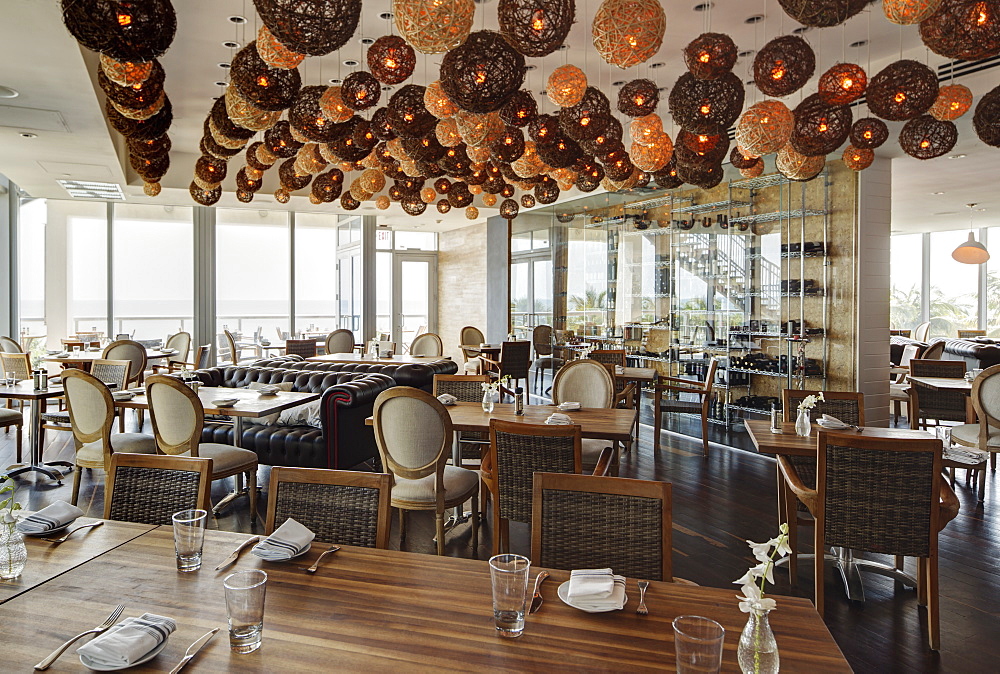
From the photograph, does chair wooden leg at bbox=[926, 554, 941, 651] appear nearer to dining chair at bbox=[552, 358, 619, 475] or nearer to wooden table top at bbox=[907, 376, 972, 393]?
dining chair at bbox=[552, 358, 619, 475]

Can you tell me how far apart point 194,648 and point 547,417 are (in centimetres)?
322

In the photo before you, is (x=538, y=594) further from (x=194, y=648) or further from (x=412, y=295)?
(x=412, y=295)

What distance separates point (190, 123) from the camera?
8.28 metres

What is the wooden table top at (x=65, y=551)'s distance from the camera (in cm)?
176

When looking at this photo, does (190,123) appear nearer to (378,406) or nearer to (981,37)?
(378,406)

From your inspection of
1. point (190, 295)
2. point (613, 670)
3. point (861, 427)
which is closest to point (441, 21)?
point (613, 670)

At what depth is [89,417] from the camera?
185 inches

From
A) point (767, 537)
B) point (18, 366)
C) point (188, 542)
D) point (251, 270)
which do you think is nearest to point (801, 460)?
point (767, 537)

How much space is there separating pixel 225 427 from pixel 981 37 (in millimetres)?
5928

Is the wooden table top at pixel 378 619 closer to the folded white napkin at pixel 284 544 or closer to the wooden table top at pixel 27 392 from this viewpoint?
the folded white napkin at pixel 284 544

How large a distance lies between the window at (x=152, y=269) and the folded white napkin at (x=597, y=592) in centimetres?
1243

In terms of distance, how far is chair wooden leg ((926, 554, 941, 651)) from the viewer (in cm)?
290

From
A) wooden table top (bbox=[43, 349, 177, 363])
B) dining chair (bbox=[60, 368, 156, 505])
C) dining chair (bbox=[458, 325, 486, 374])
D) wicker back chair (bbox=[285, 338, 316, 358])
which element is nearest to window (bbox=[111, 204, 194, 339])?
wicker back chair (bbox=[285, 338, 316, 358])

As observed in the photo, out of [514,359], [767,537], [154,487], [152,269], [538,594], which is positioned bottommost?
Answer: [767,537]
